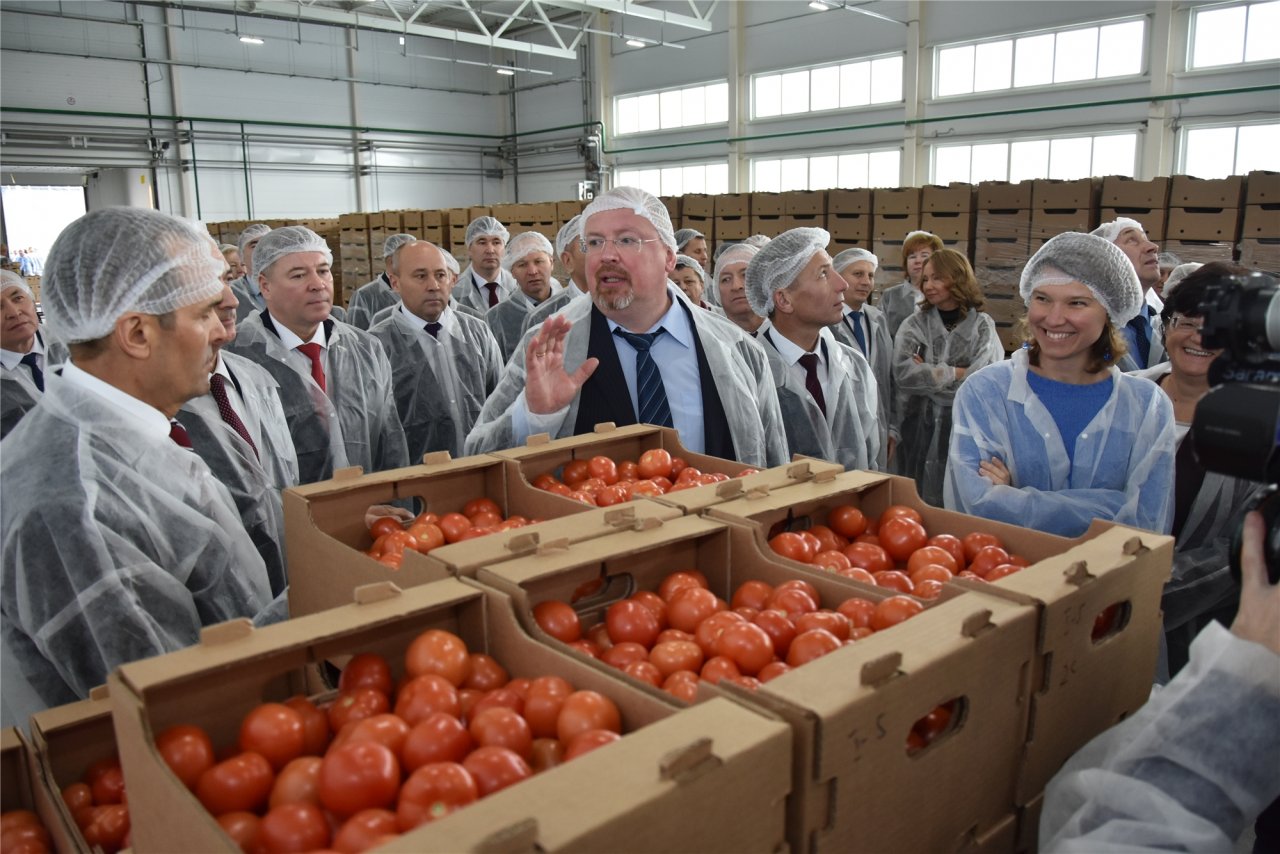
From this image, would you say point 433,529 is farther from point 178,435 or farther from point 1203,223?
point 1203,223

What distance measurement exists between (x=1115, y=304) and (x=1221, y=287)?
1847 millimetres

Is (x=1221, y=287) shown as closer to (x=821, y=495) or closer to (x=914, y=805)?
(x=914, y=805)

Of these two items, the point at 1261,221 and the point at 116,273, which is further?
the point at 1261,221

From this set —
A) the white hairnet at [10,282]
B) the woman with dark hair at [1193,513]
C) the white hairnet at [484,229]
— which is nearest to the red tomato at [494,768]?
the woman with dark hair at [1193,513]

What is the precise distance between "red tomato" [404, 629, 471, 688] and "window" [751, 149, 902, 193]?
13.3m

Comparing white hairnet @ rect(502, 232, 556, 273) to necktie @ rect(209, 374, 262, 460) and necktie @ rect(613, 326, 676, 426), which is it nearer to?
necktie @ rect(613, 326, 676, 426)

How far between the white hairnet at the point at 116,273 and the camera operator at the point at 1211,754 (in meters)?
2.15

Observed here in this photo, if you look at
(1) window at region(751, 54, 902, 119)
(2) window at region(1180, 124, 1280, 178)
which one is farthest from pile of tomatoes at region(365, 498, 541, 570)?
(1) window at region(751, 54, 902, 119)

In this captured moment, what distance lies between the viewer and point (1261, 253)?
771 cm

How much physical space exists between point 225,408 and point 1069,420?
8.81 ft

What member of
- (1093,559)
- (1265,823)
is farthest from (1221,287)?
(1265,823)

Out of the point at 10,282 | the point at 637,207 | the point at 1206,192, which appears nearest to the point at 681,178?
the point at 1206,192

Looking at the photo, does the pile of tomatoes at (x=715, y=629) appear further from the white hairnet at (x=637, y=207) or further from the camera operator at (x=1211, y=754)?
the white hairnet at (x=637, y=207)

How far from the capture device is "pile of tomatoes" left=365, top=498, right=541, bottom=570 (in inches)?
83.4
